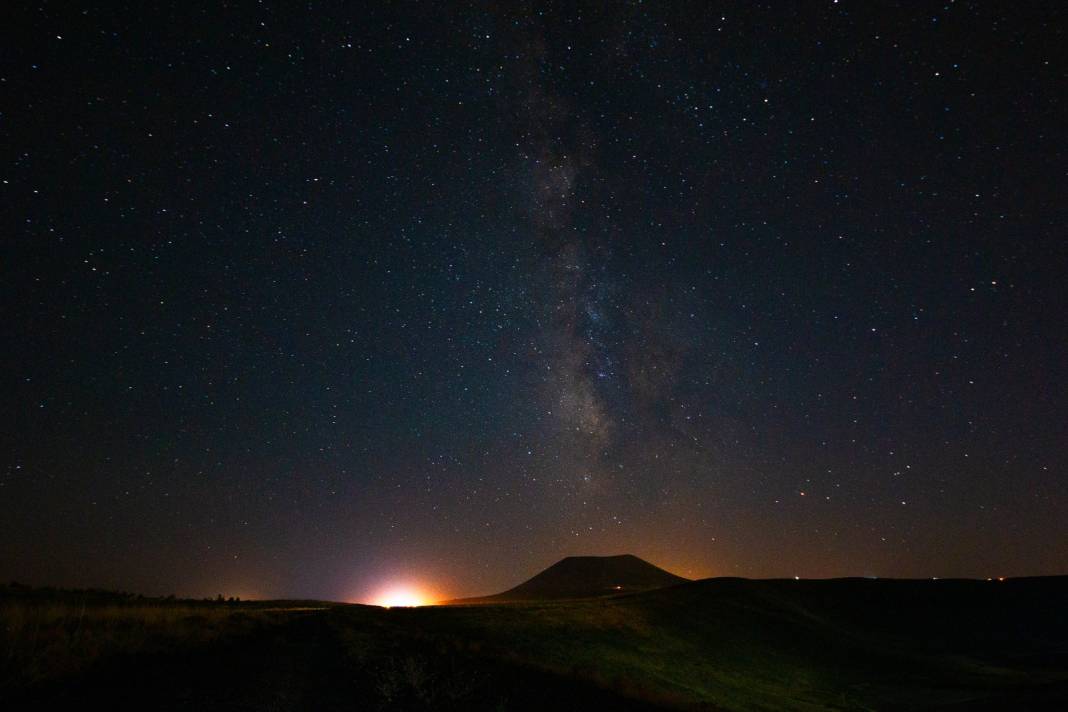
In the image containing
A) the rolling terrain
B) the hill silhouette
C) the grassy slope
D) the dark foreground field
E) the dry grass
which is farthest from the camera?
the hill silhouette

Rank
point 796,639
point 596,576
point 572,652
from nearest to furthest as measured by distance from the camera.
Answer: point 572,652
point 796,639
point 596,576

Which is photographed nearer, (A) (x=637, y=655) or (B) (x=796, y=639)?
(A) (x=637, y=655)

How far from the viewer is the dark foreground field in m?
9.34

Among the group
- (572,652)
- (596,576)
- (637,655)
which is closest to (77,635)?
(572,652)

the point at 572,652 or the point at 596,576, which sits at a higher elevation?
the point at 572,652

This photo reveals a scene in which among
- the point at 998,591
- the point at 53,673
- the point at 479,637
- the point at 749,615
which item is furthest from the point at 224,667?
the point at 998,591

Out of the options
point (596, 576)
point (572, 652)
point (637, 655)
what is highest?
point (572, 652)

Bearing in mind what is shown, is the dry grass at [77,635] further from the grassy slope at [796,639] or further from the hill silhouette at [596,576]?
the hill silhouette at [596,576]

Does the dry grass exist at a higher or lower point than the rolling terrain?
higher

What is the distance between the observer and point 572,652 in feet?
74.5

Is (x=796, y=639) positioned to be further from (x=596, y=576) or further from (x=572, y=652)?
(x=596, y=576)

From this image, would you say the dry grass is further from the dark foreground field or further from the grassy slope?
the grassy slope

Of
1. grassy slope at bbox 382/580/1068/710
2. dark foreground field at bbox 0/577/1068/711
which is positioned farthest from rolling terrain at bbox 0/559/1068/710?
grassy slope at bbox 382/580/1068/710

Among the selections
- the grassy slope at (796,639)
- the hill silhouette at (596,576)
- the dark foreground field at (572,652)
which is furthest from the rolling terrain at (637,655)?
the hill silhouette at (596,576)
